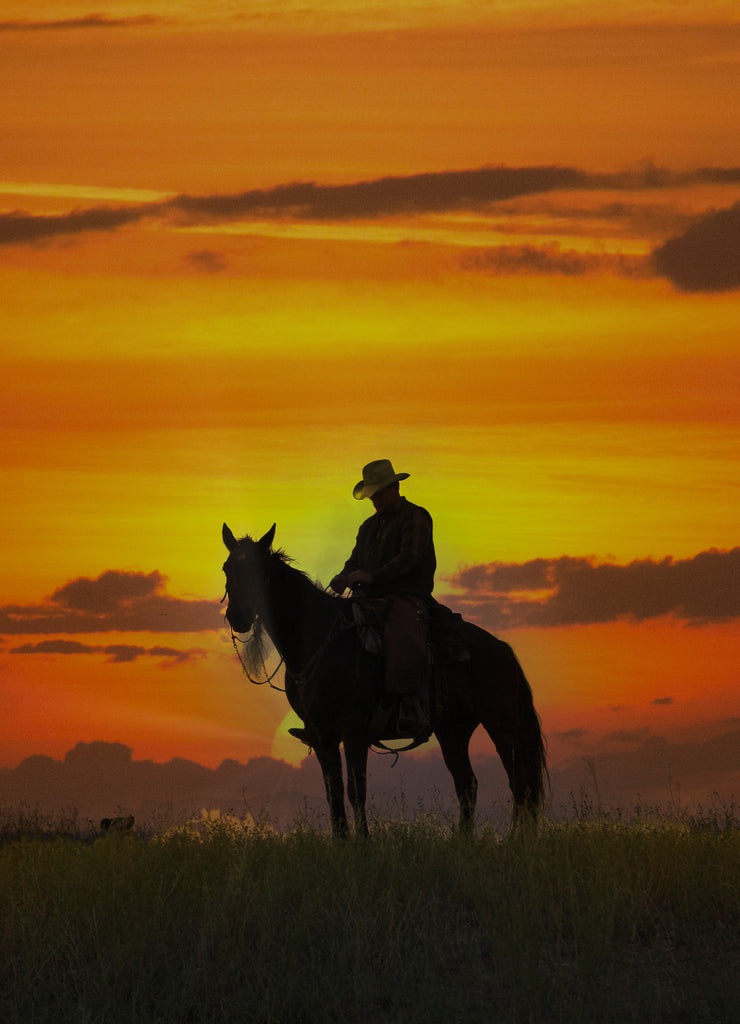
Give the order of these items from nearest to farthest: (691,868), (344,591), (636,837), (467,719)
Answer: (691,868)
(636,837)
(344,591)
(467,719)

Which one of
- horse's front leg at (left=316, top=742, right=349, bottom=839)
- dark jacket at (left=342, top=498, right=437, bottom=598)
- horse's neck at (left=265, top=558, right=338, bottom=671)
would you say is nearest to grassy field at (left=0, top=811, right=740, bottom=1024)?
horse's front leg at (left=316, top=742, right=349, bottom=839)

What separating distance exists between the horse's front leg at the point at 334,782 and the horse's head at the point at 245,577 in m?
1.50

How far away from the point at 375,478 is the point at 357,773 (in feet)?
10.4

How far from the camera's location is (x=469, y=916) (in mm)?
10734

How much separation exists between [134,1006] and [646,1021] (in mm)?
3592

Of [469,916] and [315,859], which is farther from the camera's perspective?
[315,859]

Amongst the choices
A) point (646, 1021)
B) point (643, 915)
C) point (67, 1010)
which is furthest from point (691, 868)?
point (67, 1010)

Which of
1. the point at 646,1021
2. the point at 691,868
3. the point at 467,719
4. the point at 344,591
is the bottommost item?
the point at 646,1021

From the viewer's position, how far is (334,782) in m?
12.9

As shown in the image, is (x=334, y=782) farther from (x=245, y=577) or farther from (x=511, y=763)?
(x=511, y=763)

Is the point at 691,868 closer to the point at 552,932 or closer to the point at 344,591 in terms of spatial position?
the point at 552,932

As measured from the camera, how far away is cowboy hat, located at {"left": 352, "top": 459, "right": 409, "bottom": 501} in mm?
13992

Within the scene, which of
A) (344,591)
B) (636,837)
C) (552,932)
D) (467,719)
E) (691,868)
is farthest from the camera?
(467,719)

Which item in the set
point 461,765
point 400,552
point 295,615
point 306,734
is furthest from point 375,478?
point 461,765
